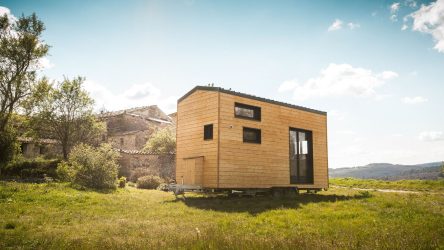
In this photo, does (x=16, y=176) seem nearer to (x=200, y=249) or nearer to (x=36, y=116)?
(x=36, y=116)

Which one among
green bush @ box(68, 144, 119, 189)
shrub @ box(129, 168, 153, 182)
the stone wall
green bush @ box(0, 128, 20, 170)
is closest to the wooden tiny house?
green bush @ box(68, 144, 119, 189)

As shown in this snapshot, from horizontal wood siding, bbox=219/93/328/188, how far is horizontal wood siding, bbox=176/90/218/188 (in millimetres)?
453

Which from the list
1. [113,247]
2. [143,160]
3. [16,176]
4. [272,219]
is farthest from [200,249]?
[143,160]

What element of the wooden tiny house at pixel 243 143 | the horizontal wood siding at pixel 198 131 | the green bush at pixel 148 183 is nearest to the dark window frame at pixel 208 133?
the wooden tiny house at pixel 243 143

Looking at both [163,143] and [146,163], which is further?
[163,143]

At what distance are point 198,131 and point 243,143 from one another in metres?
2.46

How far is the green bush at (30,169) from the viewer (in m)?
20.4

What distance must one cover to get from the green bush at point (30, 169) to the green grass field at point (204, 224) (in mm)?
6586

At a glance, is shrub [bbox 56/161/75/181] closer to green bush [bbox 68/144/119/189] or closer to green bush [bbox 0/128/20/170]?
green bush [bbox 68/144/119/189]

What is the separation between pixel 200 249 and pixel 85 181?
48.3ft

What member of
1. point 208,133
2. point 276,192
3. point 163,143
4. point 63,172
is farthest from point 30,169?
point 163,143

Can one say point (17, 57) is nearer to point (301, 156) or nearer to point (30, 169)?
point (30, 169)

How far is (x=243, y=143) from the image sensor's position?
52.0ft

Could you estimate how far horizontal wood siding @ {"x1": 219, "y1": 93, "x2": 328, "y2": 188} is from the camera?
15.2m
